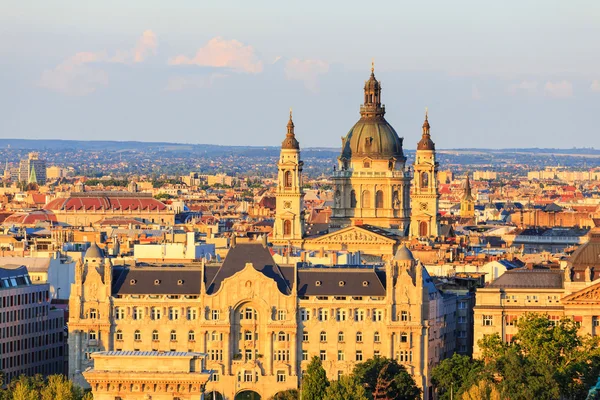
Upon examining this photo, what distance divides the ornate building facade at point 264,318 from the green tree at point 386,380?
4.97 m

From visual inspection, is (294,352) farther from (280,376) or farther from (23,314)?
(23,314)

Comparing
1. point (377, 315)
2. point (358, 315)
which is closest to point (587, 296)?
point (377, 315)

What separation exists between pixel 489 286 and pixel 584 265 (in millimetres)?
5838

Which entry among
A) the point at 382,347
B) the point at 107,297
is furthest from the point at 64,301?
the point at 382,347

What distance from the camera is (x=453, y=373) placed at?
443 feet

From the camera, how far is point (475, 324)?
150 m

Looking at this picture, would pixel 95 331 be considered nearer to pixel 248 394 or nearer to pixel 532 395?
pixel 248 394

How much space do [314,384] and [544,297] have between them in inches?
1085

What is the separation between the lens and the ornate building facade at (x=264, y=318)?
142375 mm

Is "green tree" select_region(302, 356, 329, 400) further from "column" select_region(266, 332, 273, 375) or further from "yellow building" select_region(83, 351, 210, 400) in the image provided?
"yellow building" select_region(83, 351, 210, 400)

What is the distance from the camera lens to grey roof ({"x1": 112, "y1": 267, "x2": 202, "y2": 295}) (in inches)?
5674

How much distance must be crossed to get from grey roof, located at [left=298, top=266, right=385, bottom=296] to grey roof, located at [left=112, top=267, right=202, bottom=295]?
615 centimetres

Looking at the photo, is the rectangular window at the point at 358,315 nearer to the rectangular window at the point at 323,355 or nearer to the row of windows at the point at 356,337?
the row of windows at the point at 356,337

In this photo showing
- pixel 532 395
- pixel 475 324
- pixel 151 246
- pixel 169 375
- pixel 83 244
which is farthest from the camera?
pixel 83 244
